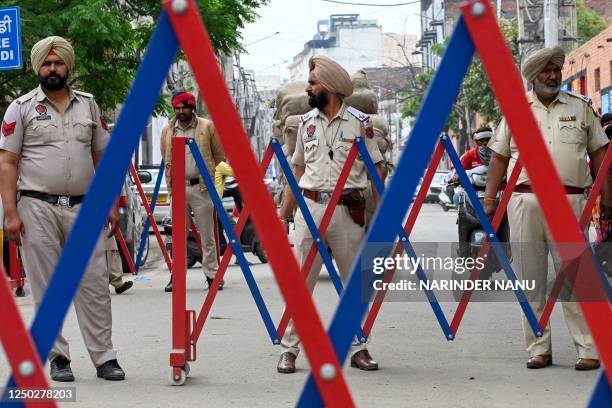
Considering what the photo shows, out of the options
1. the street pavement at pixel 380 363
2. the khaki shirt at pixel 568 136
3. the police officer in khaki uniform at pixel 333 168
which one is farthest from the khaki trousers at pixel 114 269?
the khaki shirt at pixel 568 136

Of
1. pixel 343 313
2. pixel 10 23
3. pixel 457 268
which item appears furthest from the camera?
pixel 10 23

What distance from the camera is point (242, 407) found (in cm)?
638

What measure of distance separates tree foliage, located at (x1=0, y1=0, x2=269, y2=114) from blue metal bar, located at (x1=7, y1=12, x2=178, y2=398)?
47.4 feet

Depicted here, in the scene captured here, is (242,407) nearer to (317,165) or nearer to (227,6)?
(317,165)

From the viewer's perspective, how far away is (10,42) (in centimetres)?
1348

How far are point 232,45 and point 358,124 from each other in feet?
44.9

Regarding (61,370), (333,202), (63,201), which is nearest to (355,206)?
(333,202)

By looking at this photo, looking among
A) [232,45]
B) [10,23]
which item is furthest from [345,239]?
[232,45]

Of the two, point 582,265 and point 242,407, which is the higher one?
point 582,265

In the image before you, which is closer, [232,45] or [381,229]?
[381,229]

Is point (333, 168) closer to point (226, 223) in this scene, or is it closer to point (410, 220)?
Answer: point (226, 223)

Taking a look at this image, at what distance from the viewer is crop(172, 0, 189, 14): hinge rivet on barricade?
9.98 ft

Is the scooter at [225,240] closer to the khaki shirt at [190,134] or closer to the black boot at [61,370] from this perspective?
the khaki shirt at [190,134]

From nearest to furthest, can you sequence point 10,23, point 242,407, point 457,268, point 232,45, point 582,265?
point 582,265
point 242,407
point 457,268
point 10,23
point 232,45
